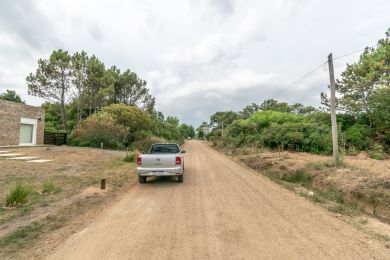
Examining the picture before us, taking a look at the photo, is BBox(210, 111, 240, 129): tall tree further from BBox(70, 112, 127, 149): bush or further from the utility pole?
the utility pole

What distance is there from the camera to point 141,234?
4605mm

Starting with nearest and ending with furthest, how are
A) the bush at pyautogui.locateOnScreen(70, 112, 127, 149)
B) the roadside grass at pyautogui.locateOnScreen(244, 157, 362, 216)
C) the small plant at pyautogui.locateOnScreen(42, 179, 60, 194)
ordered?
1. the roadside grass at pyautogui.locateOnScreen(244, 157, 362, 216)
2. the small plant at pyautogui.locateOnScreen(42, 179, 60, 194)
3. the bush at pyautogui.locateOnScreen(70, 112, 127, 149)

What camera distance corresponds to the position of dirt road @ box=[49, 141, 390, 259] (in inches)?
152

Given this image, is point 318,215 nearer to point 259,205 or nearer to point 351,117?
point 259,205

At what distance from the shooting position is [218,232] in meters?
4.68

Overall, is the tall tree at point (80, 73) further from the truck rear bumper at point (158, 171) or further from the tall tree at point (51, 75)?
the truck rear bumper at point (158, 171)

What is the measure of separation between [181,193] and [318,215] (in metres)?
4.18

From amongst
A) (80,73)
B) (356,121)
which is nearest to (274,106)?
(356,121)

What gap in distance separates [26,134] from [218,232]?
27.3m

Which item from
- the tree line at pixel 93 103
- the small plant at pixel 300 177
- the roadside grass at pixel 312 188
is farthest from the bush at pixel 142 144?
the small plant at pixel 300 177

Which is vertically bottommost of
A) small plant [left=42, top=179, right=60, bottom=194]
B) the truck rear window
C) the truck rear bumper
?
small plant [left=42, top=179, right=60, bottom=194]

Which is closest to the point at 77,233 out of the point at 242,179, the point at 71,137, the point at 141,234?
the point at 141,234

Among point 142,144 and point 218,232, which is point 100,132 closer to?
point 142,144

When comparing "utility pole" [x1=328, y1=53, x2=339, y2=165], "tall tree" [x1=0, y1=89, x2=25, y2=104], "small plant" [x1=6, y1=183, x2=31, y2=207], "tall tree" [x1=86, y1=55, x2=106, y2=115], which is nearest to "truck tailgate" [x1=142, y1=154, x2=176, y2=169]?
"small plant" [x1=6, y1=183, x2=31, y2=207]
